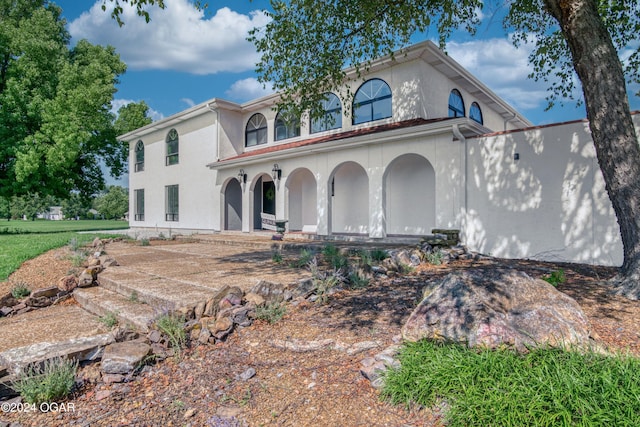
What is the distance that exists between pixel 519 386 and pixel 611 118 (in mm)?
4465

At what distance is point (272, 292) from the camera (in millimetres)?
4730

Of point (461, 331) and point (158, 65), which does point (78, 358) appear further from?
point (158, 65)

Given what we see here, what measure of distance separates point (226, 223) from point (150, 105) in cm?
1800

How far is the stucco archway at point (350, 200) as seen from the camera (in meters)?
13.3

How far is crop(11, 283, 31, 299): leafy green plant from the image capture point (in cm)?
583

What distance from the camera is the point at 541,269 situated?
262 inches

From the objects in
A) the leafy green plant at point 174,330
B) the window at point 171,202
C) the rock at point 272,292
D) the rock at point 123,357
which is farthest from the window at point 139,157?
the rock at point 123,357

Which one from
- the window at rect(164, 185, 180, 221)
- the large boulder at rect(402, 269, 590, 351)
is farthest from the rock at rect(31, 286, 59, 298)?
the window at rect(164, 185, 180, 221)

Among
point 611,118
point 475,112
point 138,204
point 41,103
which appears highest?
point 41,103

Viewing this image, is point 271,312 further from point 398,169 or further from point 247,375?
point 398,169

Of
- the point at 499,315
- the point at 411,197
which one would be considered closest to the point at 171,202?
the point at 411,197

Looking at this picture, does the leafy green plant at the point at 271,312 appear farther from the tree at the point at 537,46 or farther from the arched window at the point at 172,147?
the arched window at the point at 172,147

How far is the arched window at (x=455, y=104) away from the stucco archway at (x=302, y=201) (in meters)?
5.76

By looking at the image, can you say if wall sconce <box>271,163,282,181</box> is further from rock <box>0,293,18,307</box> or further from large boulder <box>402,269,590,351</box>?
large boulder <box>402,269,590,351</box>
